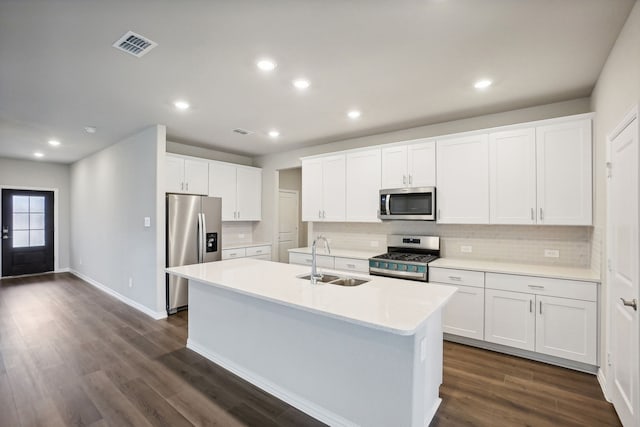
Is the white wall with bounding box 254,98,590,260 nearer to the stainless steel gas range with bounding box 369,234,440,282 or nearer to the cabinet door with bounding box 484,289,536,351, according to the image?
the stainless steel gas range with bounding box 369,234,440,282

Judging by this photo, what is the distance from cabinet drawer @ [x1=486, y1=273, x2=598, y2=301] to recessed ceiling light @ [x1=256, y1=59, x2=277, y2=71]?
9.46 feet

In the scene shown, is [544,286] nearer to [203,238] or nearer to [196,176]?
[203,238]

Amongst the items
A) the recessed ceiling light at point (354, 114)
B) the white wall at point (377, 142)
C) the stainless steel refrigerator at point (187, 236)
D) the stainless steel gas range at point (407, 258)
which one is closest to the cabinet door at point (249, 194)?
the white wall at point (377, 142)

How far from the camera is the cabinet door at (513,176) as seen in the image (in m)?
3.12

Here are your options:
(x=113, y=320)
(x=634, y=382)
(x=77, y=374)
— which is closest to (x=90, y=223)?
(x=113, y=320)

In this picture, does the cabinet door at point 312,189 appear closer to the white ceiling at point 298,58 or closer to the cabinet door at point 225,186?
the white ceiling at point 298,58

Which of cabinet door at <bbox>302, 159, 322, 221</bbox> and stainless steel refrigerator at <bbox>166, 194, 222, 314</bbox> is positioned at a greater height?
cabinet door at <bbox>302, 159, 322, 221</bbox>

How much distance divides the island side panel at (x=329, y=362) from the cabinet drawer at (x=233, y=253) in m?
2.35

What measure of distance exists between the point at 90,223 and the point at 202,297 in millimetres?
4776

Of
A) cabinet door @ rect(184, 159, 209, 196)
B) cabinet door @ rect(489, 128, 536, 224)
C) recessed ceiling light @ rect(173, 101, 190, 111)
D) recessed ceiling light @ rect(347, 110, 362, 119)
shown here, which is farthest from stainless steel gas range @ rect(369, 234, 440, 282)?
cabinet door @ rect(184, 159, 209, 196)

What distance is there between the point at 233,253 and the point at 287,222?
59.6 inches

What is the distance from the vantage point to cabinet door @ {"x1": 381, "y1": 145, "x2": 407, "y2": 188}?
13.0 ft

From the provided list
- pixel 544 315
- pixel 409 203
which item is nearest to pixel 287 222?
pixel 409 203

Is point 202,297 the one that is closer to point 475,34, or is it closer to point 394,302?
point 394,302
